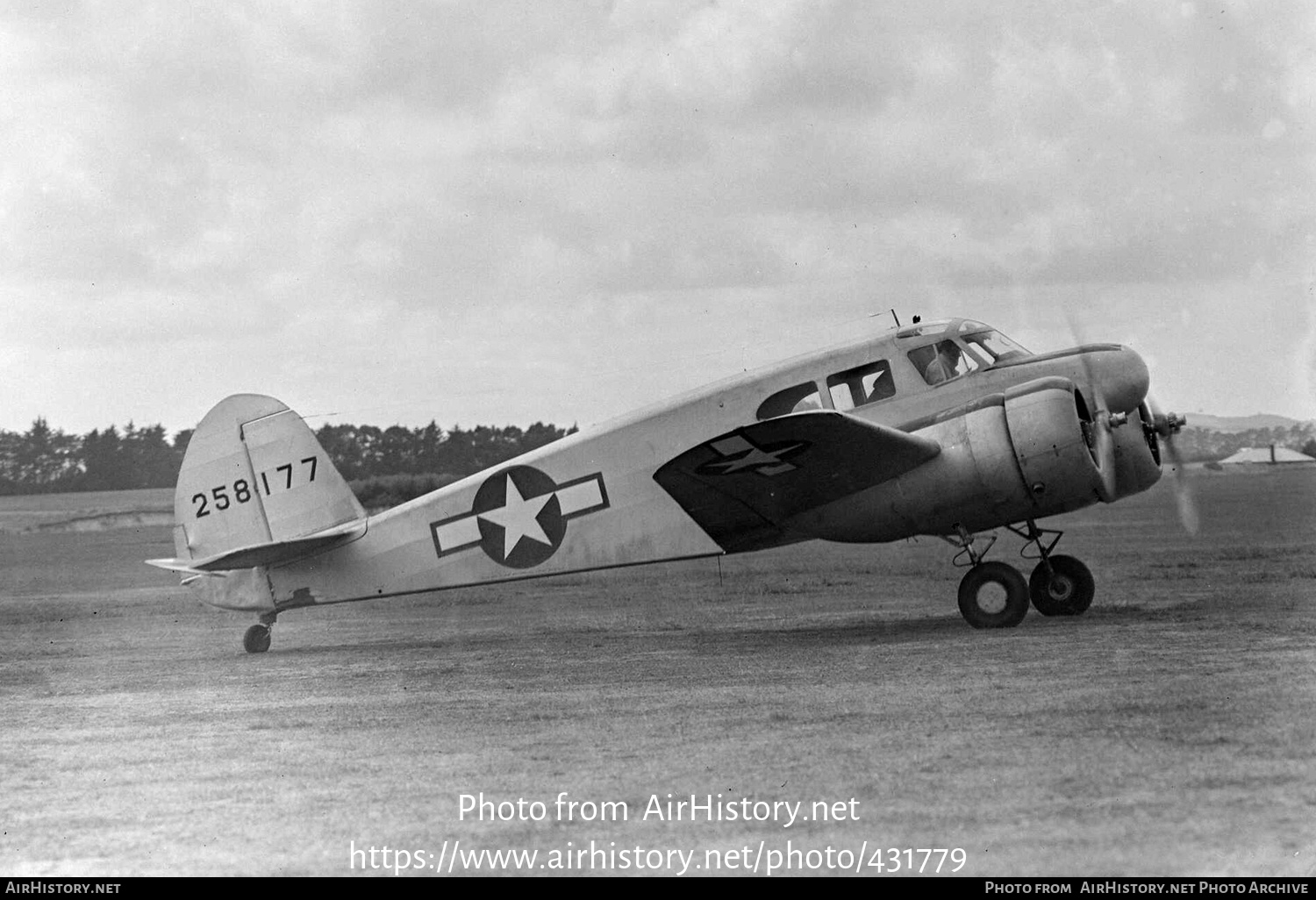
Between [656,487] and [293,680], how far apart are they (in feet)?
13.5

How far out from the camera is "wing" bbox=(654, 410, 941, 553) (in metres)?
12.0

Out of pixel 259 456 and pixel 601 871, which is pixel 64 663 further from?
pixel 601 871

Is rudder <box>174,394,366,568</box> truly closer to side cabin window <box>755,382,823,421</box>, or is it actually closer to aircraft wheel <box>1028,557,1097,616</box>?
side cabin window <box>755,382,823,421</box>

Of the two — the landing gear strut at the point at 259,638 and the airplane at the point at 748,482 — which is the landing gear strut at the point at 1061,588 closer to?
the airplane at the point at 748,482

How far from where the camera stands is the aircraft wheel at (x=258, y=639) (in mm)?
14547

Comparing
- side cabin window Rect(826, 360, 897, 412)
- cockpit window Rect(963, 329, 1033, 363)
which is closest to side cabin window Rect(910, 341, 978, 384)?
cockpit window Rect(963, 329, 1033, 363)

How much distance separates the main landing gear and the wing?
3.89 feet

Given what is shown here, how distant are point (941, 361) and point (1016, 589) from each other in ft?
7.96

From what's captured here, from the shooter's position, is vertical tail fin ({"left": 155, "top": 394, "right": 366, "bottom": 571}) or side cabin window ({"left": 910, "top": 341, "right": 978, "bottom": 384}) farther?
vertical tail fin ({"left": 155, "top": 394, "right": 366, "bottom": 571})

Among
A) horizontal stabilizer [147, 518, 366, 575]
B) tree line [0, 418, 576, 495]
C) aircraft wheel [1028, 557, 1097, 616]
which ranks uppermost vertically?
tree line [0, 418, 576, 495]

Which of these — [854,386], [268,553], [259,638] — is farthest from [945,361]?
Result: [259,638]

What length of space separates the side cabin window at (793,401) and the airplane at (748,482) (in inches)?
0.7

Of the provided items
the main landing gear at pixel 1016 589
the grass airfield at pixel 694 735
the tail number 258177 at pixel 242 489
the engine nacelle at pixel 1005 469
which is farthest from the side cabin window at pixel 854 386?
the tail number 258177 at pixel 242 489

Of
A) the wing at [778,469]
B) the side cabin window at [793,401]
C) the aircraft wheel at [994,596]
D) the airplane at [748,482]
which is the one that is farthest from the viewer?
the side cabin window at [793,401]
